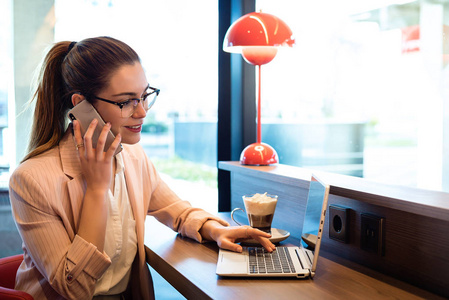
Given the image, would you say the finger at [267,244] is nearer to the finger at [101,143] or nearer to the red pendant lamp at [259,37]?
the finger at [101,143]

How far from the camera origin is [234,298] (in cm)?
100

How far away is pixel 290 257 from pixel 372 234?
9.4 inches

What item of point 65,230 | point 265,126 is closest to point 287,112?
point 265,126

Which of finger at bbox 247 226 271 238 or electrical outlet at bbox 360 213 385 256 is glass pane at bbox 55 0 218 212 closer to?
finger at bbox 247 226 271 238

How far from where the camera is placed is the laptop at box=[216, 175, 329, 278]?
1131 millimetres

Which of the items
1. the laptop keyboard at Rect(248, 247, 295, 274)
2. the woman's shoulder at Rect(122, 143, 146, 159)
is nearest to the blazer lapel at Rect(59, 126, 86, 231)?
the woman's shoulder at Rect(122, 143, 146, 159)

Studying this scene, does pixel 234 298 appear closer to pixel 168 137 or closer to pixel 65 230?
pixel 65 230

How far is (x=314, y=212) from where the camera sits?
1.22m

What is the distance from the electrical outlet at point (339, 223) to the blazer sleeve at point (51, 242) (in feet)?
2.27

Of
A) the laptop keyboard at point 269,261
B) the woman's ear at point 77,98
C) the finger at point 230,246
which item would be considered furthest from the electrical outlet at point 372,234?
the woman's ear at point 77,98

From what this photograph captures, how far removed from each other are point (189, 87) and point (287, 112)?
2.41 feet

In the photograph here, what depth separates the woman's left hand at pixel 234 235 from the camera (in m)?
1.31

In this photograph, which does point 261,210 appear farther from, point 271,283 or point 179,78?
point 179,78

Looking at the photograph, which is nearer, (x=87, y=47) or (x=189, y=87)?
(x=87, y=47)
